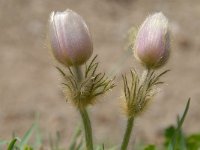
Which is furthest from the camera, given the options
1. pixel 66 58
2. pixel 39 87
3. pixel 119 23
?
pixel 119 23

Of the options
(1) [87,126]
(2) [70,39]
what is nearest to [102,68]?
(1) [87,126]

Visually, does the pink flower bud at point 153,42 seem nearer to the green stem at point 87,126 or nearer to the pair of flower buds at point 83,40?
the pair of flower buds at point 83,40

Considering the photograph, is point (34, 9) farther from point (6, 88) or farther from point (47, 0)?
point (6, 88)

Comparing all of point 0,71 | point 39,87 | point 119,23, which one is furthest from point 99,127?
point 119,23

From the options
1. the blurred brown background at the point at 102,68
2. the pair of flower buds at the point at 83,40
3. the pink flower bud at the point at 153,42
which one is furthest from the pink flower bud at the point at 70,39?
the blurred brown background at the point at 102,68

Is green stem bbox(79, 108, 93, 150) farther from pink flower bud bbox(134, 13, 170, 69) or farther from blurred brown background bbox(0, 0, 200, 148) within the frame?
blurred brown background bbox(0, 0, 200, 148)

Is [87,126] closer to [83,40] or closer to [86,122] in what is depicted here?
[86,122]

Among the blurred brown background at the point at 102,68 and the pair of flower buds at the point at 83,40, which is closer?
the pair of flower buds at the point at 83,40
